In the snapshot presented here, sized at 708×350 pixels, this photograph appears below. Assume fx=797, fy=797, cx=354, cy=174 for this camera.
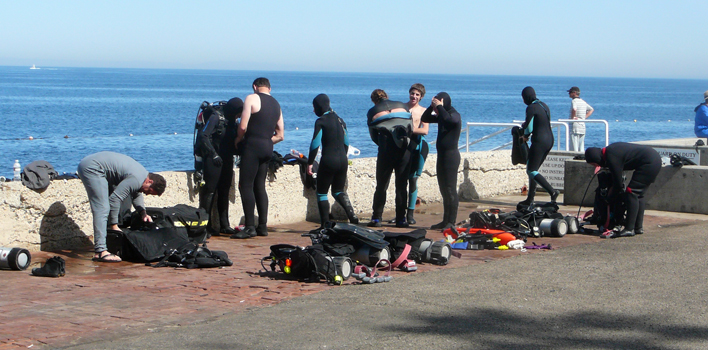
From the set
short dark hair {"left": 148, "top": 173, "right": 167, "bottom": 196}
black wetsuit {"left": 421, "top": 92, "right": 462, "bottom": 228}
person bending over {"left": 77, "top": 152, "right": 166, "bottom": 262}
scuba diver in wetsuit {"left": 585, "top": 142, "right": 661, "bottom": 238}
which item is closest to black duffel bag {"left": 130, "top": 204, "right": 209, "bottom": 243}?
person bending over {"left": 77, "top": 152, "right": 166, "bottom": 262}

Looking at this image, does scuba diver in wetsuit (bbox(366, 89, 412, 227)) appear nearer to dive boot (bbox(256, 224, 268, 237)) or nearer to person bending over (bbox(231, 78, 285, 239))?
person bending over (bbox(231, 78, 285, 239))

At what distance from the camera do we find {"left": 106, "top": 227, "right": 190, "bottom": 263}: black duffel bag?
7.37 meters

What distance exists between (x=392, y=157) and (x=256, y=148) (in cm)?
173

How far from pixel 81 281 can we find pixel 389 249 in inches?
104

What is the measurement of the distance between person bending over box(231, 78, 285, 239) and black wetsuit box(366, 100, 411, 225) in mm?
1281

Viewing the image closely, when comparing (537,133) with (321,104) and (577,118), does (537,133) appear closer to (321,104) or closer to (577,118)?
(321,104)

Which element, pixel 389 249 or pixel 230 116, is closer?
pixel 389 249

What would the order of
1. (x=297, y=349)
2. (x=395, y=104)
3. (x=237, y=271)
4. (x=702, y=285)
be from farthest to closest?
1. (x=395, y=104)
2. (x=237, y=271)
3. (x=702, y=285)
4. (x=297, y=349)

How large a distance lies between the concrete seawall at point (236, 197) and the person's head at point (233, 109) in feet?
2.73

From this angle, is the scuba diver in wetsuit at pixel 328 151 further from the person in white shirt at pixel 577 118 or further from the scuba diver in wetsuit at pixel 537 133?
the person in white shirt at pixel 577 118

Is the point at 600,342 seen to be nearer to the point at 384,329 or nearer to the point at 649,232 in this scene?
the point at 384,329

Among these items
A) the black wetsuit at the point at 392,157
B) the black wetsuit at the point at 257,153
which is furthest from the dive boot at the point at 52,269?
the black wetsuit at the point at 392,157

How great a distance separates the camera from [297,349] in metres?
4.63

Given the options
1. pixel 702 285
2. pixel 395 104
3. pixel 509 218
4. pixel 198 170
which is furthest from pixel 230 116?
pixel 702 285
